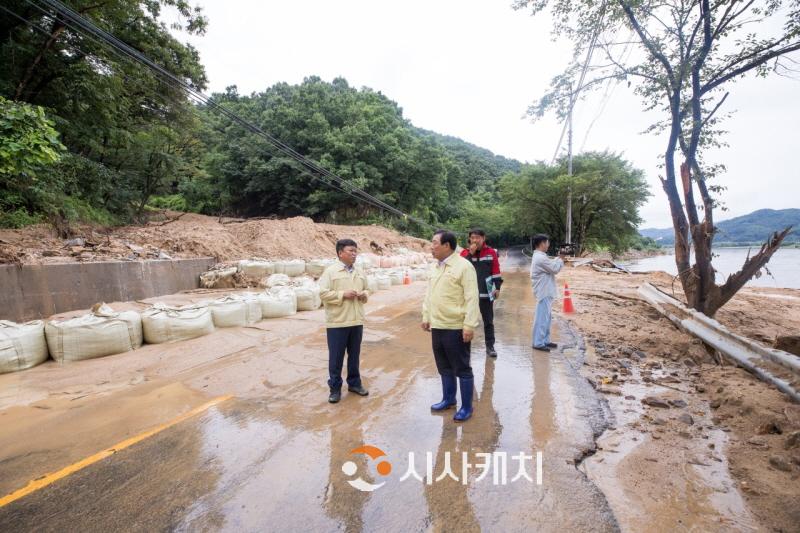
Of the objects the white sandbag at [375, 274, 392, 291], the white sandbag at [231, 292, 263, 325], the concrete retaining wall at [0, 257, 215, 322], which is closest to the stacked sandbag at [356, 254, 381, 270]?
the white sandbag at [375, 274, 392, 291]

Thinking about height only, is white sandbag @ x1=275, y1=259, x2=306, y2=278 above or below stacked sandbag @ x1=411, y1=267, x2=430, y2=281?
above

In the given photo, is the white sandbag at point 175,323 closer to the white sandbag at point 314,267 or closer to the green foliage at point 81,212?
the green foliage at point 81,212

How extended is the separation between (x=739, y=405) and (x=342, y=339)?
11.7 ft

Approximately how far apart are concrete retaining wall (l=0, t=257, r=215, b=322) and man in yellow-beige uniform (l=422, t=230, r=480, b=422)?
659cm

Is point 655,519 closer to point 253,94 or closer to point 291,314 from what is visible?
point 291,314

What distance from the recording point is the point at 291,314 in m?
7.27

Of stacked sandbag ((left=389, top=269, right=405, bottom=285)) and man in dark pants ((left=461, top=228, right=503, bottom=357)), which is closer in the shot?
man in dark pants ((left=461, top=228, right=503, bottom=357))

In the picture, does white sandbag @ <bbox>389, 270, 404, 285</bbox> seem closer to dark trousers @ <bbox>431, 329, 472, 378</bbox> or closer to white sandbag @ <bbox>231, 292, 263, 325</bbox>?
white sandbag @ <bbox>231, 292, 263, 325</bbox>

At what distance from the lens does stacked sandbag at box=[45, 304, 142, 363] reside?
4387 mm

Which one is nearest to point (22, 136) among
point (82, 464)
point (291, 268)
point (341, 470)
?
point (82, 464)

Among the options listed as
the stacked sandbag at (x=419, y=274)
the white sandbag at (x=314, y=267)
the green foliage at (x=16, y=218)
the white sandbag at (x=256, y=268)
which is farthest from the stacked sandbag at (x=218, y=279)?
the stacked sandbag at (x=419, y=274)

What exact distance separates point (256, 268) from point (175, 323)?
5.96 meters

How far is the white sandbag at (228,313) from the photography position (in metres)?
5.96

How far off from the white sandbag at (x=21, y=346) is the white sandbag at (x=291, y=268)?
731 centimetres
